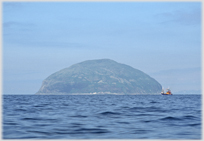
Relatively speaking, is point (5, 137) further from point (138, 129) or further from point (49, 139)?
point (138, 129)

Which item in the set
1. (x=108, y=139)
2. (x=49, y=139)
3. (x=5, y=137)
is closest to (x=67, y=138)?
(x=49, y=139)

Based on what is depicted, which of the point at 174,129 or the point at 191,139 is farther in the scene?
the point at 174,129

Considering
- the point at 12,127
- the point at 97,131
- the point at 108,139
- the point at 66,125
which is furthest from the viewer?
the point at 66,125

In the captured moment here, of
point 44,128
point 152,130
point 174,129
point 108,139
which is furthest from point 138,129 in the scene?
point 44,128

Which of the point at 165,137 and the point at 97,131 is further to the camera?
the point at 97,131

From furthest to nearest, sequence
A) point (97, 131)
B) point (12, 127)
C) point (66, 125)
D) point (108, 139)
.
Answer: point (66, 125), point (12, 127), point (97, 131), point (108, 139)

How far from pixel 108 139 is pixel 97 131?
307 centimetres

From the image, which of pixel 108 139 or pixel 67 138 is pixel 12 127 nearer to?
pixel 67 138

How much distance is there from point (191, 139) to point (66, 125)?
11421 millimetres

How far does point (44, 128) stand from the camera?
23.1 metres

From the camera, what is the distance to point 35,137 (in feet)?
63.2

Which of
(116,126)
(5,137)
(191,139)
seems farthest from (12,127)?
(191,139)

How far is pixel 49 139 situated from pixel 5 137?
3234 mm

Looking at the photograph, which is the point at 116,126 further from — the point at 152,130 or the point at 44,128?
the point at 44,128
